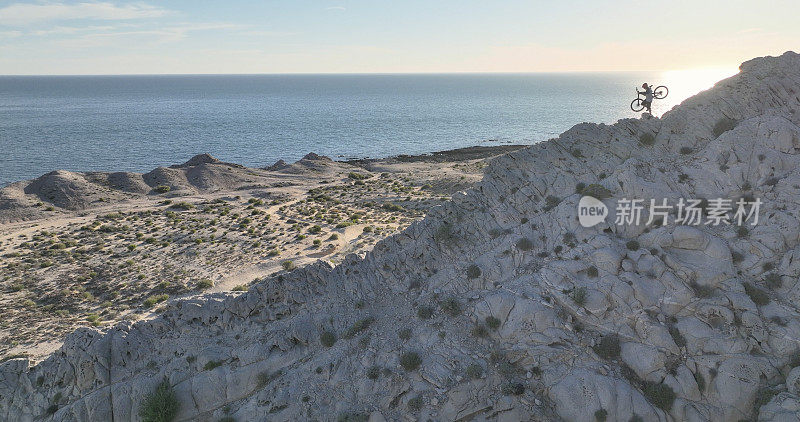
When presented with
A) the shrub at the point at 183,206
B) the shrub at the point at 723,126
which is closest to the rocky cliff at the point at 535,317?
the shrub at the point at 723,126

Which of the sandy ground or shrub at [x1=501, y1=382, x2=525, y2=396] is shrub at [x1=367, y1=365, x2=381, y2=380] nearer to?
shrub at [x1=501, y1=382, x2=525, y2=396]

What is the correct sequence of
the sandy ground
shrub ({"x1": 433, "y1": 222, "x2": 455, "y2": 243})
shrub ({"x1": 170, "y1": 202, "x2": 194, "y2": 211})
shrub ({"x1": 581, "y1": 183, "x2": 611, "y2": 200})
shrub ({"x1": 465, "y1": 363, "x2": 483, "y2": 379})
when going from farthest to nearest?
shrub ({"x1": 170, "y1": 202, "x2": 194, "y2": 211}) < the sandy ground < shrub ({"x1": 433, "y1": 222, "x2": 455, "y2": 243}) < shrub ({"x1": 581, "y1": 183, "x2": 611, "y2": 200}) < shrub ({"x1": 465, "y1": 363, "x2": 483, "y2": 379})

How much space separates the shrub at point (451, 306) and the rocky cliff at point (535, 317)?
0.35 feet

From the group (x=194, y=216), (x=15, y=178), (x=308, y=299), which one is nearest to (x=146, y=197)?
(x=194, y=216)

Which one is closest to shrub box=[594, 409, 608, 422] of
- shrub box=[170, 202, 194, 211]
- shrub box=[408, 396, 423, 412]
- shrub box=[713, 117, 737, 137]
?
shrub box=[408, 396, 423, 412]

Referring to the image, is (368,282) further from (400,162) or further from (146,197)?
(400,162)

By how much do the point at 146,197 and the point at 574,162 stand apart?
77595 millimetres

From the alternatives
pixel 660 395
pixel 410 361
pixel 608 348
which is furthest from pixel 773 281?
pixel 410 361

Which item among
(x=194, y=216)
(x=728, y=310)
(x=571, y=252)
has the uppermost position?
(x=571, y=252)

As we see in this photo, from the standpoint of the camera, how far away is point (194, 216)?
68625 millimetres

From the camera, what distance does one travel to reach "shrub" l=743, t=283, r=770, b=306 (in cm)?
2154

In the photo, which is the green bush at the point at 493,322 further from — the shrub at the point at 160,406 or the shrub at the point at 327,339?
the shrub at the point at 160,406

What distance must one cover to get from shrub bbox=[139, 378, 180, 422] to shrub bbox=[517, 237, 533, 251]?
19440mm

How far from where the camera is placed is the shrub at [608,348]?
21.2 meters
